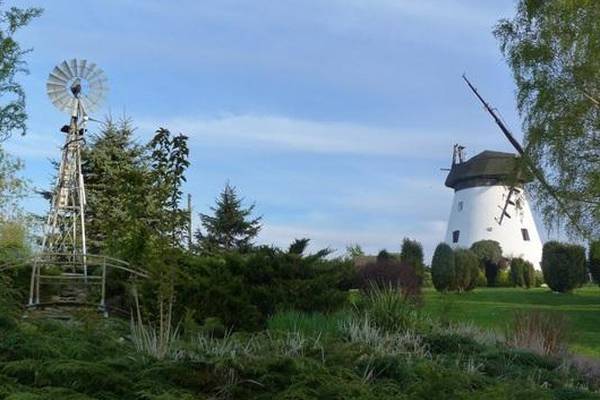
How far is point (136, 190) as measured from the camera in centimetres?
927

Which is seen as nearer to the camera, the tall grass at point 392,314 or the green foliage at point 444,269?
the tall grass at point 392,314

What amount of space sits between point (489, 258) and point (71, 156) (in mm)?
23801

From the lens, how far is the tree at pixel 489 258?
129 ft

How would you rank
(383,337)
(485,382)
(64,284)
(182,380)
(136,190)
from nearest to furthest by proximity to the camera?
(182,380)
(485,382)
(383,337)
(136,190)
(64,284)

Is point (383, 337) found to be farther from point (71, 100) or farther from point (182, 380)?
point (71, 100)

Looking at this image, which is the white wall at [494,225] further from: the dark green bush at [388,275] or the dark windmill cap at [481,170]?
the dark green bush at [388,275]

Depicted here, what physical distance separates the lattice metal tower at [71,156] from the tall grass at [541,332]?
16.8 meters

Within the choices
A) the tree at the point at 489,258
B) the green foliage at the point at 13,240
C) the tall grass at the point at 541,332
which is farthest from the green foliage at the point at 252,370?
the tree at the point at 489,258

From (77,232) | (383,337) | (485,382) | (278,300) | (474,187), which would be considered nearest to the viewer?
(485,382)

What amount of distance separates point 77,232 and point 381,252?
12.6 metres

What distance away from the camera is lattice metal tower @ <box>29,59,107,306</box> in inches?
1024

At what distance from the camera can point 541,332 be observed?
11.0 metres

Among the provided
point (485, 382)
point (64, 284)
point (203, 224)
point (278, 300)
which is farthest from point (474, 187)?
point (485, 382)

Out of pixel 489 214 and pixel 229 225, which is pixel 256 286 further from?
pixel 489 214
